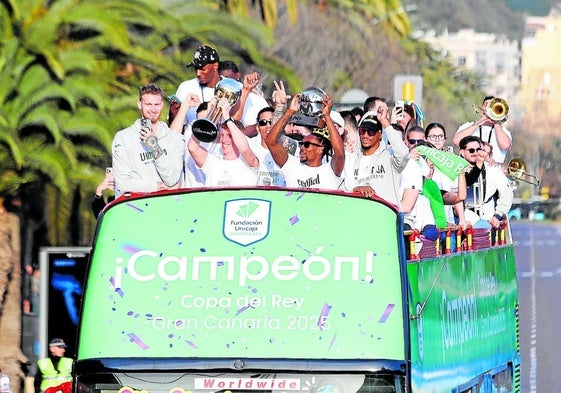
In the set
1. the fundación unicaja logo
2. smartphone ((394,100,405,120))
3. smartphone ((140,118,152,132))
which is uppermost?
smartphone ((394,100,405,120))

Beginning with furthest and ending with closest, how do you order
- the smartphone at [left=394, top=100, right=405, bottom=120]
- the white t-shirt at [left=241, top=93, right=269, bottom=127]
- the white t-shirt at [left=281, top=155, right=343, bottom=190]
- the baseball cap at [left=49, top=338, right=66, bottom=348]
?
the baseball cap at [left=49, top=338, right=66, bottom=348] < the smartphone at [left=394, top=100, right=405, bottom=120] < the white t-shirt at [left=241, top=93, right=269, bottom=127] < the white t-shirt at [left=281, top=155, right=343, bottom=190]

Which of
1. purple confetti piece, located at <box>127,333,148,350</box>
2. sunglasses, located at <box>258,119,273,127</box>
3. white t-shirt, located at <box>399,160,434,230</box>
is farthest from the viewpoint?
sunglasses, located at <box>258,119,273,127</box>

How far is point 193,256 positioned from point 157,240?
0.26 m

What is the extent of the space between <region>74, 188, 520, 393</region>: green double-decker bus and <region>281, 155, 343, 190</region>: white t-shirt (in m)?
1.13

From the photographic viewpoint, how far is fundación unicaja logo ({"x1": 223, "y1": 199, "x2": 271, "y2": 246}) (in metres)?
10.5

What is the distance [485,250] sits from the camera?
14250 mm

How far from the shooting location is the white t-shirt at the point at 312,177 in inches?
464

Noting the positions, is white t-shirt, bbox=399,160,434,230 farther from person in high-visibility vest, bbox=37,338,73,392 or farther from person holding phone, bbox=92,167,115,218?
person in high-visibility vest, bbox=37,338,73,392

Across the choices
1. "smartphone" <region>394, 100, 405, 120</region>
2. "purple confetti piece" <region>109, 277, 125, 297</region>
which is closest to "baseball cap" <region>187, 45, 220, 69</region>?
"smartphone" <region>394, 100, 405, 120</region>

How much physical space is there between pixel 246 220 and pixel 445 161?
3.51m

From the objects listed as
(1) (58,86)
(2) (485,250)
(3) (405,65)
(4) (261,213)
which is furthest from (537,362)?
(3) (405,65)

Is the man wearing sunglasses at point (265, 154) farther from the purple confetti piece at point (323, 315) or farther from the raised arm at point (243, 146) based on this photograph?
the purple confetti piece at point (323, 315)

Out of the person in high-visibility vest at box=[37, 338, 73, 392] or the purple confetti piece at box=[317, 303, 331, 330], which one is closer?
the purple confetti piece at box=[317, 303, 331, 330]

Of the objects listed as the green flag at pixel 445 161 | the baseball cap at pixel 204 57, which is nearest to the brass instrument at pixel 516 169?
the green flag at pixel 445 161
